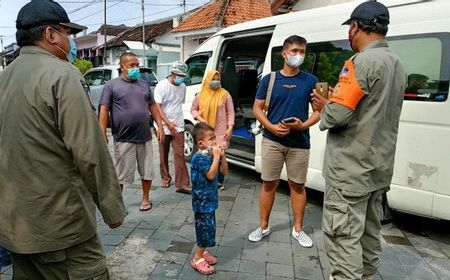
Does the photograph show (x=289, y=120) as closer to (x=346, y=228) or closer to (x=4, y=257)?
(x=346, y=228)

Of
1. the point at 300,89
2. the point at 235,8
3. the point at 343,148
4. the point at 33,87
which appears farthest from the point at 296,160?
the point at 235,8

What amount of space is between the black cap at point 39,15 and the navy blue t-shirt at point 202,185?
1.46 meters

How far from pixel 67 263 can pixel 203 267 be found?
1426mm

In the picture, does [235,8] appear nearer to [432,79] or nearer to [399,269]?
[432,79]

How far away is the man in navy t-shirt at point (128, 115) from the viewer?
13.9ft

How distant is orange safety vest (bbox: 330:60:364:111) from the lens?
2266 mm

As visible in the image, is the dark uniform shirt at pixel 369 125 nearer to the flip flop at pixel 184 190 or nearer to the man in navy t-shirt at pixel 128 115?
the man in navy t-shirt at pixel 128 115

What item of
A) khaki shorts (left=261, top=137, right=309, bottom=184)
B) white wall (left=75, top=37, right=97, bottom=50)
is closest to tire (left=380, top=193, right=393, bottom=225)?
khaki shorts (left=261, top=137, right=309, bottom=184)

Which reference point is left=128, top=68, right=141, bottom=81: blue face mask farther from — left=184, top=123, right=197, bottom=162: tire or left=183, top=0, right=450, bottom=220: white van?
left=184, top=123, right=197, bottom=162: tire

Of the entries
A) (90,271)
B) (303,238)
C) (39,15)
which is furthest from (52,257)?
(303,238)

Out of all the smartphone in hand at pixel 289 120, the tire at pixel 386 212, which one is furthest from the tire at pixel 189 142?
the tire at pixel 386 212

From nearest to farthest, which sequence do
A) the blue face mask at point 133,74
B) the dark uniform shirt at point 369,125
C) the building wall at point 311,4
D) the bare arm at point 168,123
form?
the dark uniform shirt at point 369,125 → the blue face mask at point 133,74 → the bare arm at point 168,123 → the building wall at point 311,4

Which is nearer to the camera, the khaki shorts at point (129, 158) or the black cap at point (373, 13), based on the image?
the black cap at point (373, 13)

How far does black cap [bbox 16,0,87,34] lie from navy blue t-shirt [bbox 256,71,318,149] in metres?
2.14
